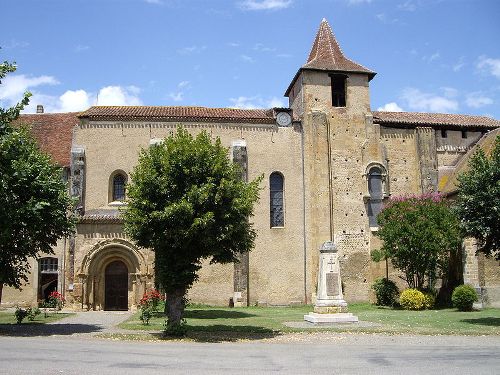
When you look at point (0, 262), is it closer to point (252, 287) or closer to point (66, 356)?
point (66, 356)

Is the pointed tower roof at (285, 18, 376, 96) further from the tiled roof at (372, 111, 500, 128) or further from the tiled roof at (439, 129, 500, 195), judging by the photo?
the tiled roof at (439, 129, 500, 195)

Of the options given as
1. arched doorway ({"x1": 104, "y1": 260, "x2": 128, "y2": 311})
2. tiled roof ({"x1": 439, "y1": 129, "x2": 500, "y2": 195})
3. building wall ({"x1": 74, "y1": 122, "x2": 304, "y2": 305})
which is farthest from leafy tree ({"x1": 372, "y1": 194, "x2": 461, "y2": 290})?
arched doorway ({"x1": 104, "y1": 260, "x2": 128, "y2": 311})

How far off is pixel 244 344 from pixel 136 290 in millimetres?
13947

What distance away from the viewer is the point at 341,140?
31.9 meters

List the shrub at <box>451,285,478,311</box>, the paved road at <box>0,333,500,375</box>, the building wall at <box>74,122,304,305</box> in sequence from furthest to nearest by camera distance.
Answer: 1. the building wall at <box>74,122,304,305</box>
2. the shrub at <box>451,285,478,311</box>
3. the paved road at <box>0,333,500,375</box>

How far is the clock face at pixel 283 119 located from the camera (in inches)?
1244

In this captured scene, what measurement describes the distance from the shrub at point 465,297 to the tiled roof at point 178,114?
14204mm

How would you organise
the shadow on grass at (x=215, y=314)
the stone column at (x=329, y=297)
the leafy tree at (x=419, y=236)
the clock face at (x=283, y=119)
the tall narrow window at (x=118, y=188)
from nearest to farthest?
the stone column at (x=329, y=297) → the shadow on grass at (x=215, y=314) → the leafy tree at (x=419, y=236) → the tall narrow window at (x=118, y=188) → the clock face at (x=283, y=119)

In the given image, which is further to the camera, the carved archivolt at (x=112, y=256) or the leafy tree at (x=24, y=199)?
the carved archivolt at (x=112, y=256)

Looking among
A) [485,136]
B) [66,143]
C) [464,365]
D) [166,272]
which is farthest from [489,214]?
[66,143]

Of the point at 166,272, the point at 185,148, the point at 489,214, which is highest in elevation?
the point at 185,148

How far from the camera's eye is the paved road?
1062 centimetres

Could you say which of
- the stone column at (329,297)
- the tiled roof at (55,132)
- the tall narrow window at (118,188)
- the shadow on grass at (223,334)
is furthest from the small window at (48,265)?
the stone column at (329,297)

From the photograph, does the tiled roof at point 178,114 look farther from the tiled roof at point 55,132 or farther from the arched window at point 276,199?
the arched window at point 276,199
